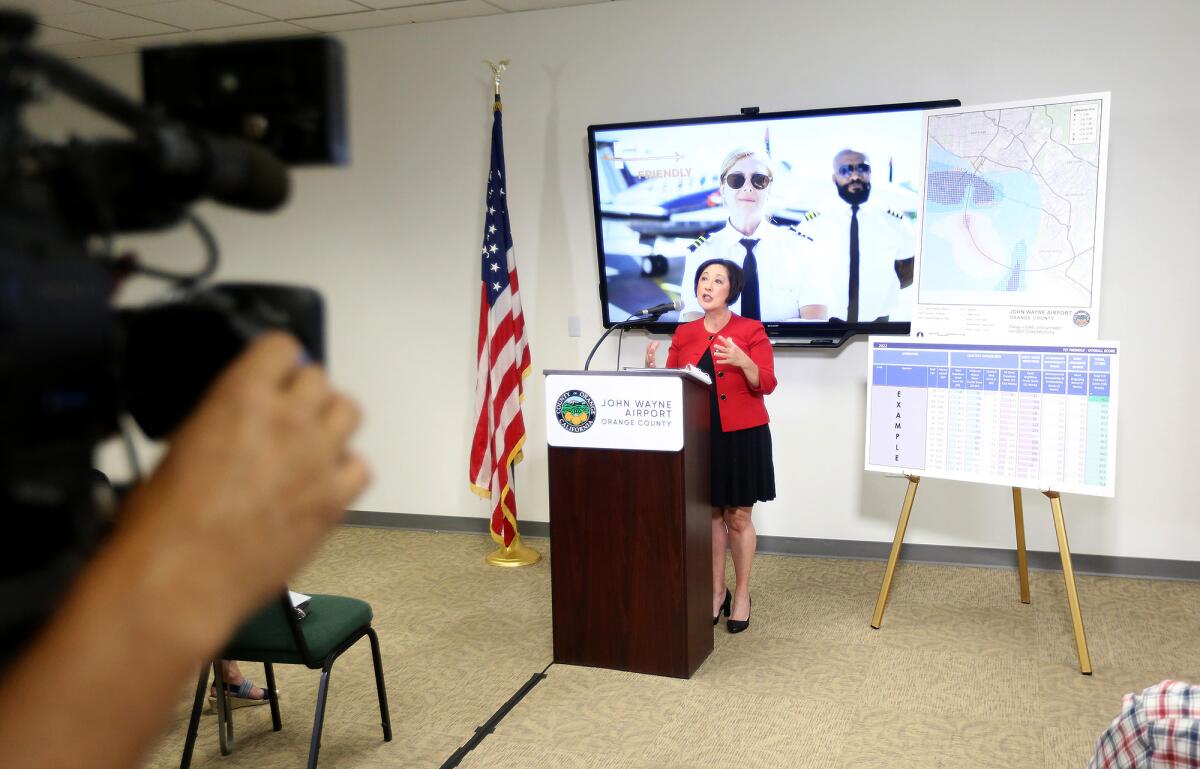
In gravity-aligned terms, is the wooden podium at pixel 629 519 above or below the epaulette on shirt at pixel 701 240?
below

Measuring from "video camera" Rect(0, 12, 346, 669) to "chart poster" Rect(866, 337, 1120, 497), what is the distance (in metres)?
3.41

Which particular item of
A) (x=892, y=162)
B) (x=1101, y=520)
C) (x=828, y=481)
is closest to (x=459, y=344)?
(x=828, y=481)

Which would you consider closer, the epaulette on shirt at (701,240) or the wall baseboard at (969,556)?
the wall baseboard at (969,556)

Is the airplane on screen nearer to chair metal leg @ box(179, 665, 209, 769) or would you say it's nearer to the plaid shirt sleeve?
chair metal leg @ box(179, 665, 209, 769)

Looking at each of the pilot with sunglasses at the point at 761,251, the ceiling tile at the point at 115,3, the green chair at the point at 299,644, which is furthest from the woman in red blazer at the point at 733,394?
the ceiling tile at the point at 115,3

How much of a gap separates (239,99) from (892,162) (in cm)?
417

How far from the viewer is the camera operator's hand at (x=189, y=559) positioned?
1.28ft

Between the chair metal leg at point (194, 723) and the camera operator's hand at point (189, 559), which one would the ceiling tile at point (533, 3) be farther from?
the camera operator's hand at point (189, 559)

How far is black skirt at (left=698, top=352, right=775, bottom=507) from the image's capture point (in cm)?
361

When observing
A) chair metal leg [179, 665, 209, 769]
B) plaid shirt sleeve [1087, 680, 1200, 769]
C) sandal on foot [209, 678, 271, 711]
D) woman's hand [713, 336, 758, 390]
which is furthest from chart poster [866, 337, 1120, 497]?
chair metal leg [179, 665, 209, 769]

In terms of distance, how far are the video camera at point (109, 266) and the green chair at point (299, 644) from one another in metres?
2.01

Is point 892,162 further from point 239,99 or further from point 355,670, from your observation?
point 239,99

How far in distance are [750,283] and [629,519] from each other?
1.78 metres

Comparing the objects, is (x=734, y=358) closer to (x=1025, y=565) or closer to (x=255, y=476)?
(x=1025, y=565)
